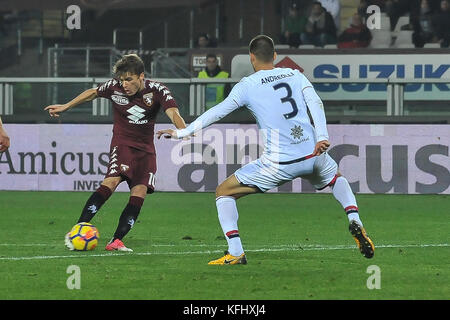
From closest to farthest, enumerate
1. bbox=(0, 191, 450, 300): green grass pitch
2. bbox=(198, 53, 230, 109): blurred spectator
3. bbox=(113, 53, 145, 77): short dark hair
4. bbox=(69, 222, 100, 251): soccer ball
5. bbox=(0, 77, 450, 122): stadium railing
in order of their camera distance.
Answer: bbox=(0, 191, 450, 300): green grass pitch
bbox=(69, 222, 100, 251): soccer ball
bbox=(113, 53, 145, 77): short dark hair
bbox=(0, 77, 450, 122): stadium railing
bbox=(198, 53, 230, 109): blurred spectator

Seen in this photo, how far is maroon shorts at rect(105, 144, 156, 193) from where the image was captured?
39.7 feet

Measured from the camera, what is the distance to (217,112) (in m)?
10.2

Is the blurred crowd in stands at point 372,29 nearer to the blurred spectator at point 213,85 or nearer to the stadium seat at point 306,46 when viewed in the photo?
the stadium seat at point 306,46

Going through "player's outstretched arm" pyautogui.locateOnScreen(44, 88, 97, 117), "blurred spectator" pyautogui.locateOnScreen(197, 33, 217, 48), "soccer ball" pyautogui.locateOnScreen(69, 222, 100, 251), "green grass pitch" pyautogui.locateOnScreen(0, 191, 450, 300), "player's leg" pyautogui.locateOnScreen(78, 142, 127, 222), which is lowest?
"green grass pitch" pyautogui.locateOnScreen(0, 191, 450, 300)

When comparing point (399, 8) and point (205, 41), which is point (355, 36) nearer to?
point (399, 8)

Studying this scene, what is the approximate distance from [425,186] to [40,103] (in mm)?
6586

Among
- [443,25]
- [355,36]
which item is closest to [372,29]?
[355,36]

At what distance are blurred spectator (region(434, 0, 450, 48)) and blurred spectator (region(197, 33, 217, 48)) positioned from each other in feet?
15.0

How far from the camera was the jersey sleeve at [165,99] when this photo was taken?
11.8 meters

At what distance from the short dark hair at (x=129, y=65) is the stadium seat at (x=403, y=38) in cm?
1347

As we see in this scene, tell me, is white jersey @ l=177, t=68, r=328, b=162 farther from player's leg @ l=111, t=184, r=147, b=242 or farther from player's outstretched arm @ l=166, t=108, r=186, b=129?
player's leg @ l=111, t=184, r=147, b=242

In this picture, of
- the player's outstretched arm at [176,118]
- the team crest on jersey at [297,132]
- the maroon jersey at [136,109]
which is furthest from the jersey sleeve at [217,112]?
the maroon jersey at [136,109]

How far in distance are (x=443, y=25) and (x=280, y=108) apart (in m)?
A: 14.8

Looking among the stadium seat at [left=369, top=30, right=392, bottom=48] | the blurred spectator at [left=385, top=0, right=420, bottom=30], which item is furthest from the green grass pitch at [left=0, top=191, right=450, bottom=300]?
the blurred spectator at [left=385, top=0, right=420, bottom=30]
